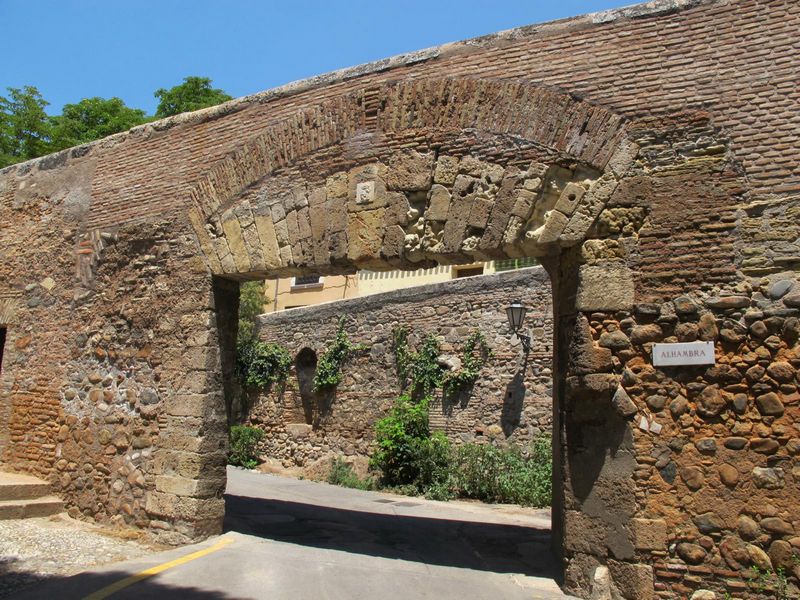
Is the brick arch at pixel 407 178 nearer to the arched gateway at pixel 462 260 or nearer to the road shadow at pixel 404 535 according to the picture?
the arched gateway at pixel 462 260

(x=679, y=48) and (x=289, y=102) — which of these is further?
(x=289, y=102)

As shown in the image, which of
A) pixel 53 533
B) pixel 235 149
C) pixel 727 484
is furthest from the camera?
pixel 235 149

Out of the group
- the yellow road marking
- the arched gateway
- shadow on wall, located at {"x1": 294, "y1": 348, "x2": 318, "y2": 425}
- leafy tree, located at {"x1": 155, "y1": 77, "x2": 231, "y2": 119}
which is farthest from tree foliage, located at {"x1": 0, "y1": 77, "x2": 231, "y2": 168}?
the yellow road marking

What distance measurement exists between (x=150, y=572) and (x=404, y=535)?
2.87m

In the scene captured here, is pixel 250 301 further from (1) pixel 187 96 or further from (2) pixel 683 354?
(2) pixel 683 354

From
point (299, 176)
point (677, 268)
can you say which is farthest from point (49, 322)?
point (677, 268)

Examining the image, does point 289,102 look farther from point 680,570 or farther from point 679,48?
point 680,570

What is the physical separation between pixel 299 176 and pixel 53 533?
3929 millimetres

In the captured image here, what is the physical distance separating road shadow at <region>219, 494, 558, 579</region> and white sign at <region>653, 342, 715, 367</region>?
1938 mm

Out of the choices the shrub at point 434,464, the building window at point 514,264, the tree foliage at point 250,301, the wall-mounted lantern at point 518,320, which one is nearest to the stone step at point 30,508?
the shrub at point 434,464

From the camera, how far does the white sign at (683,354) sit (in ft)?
15.0

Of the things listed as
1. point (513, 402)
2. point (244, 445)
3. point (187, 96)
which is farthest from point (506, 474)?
point (187, 96)

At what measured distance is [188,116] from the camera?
7.09 m

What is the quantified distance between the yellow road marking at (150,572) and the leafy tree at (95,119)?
53.7 ft
